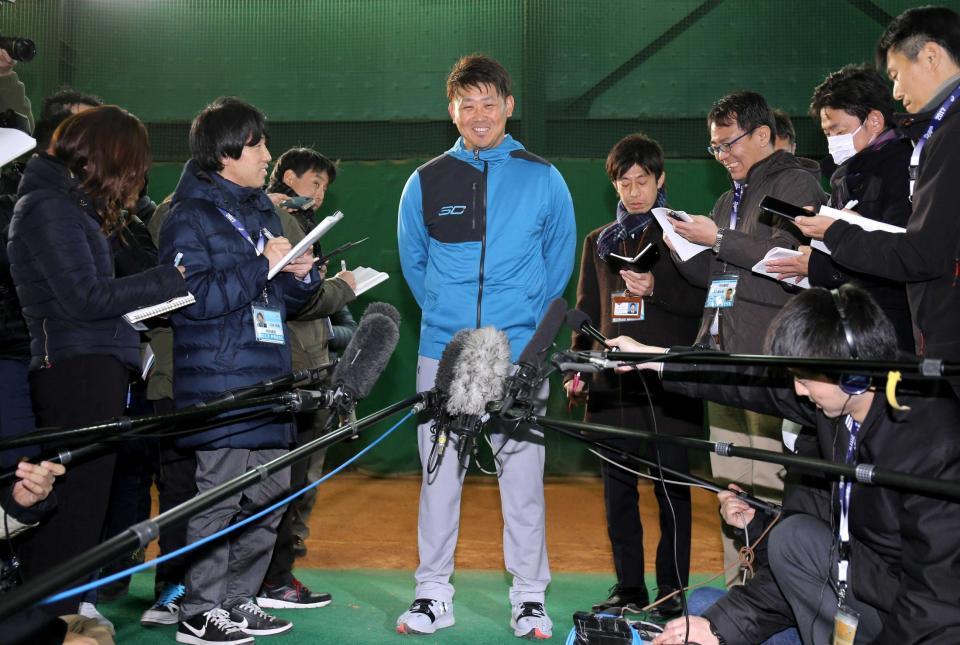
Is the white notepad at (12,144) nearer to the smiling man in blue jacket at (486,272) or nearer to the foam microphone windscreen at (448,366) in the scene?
the foam microphone windscreen at (448,366)

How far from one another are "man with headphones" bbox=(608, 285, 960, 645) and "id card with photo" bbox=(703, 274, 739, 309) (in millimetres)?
1044

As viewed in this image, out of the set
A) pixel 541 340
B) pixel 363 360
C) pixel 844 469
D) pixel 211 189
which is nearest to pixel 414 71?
pixel 211 189

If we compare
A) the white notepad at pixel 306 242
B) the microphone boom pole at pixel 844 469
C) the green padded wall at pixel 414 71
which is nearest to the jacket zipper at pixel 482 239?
the white notepad at pixel 306 242

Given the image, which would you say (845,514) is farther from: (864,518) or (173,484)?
(173,484)

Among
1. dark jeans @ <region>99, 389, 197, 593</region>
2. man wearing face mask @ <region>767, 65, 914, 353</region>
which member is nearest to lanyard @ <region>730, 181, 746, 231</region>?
man wearing face mask @ <region>767, 65, 914, 353</region>

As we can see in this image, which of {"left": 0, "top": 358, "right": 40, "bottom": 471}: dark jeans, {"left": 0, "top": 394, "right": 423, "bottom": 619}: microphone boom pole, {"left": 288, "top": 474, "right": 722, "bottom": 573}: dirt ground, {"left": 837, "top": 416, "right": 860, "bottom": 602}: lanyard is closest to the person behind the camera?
{"left": 0, "top": 394, "right": 423, "bottom": 619}: microphone boom pole

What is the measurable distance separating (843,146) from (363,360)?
6.31ft

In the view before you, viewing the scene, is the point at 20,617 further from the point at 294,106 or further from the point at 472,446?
the point at 294,106

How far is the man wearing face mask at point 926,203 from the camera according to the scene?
2.71 metres

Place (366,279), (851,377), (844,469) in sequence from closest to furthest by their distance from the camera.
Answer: (844,469) → (851,377) → (366,279)

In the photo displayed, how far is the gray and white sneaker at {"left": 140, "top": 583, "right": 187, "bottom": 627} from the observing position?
3627 mm

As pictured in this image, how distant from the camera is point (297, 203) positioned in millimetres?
4305

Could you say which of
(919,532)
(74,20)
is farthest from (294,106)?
(919,532)

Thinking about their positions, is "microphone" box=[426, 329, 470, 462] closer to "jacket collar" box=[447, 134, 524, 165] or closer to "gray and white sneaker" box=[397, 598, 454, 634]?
"gray and white sneaker" box=[397, 598, 454, 634]
